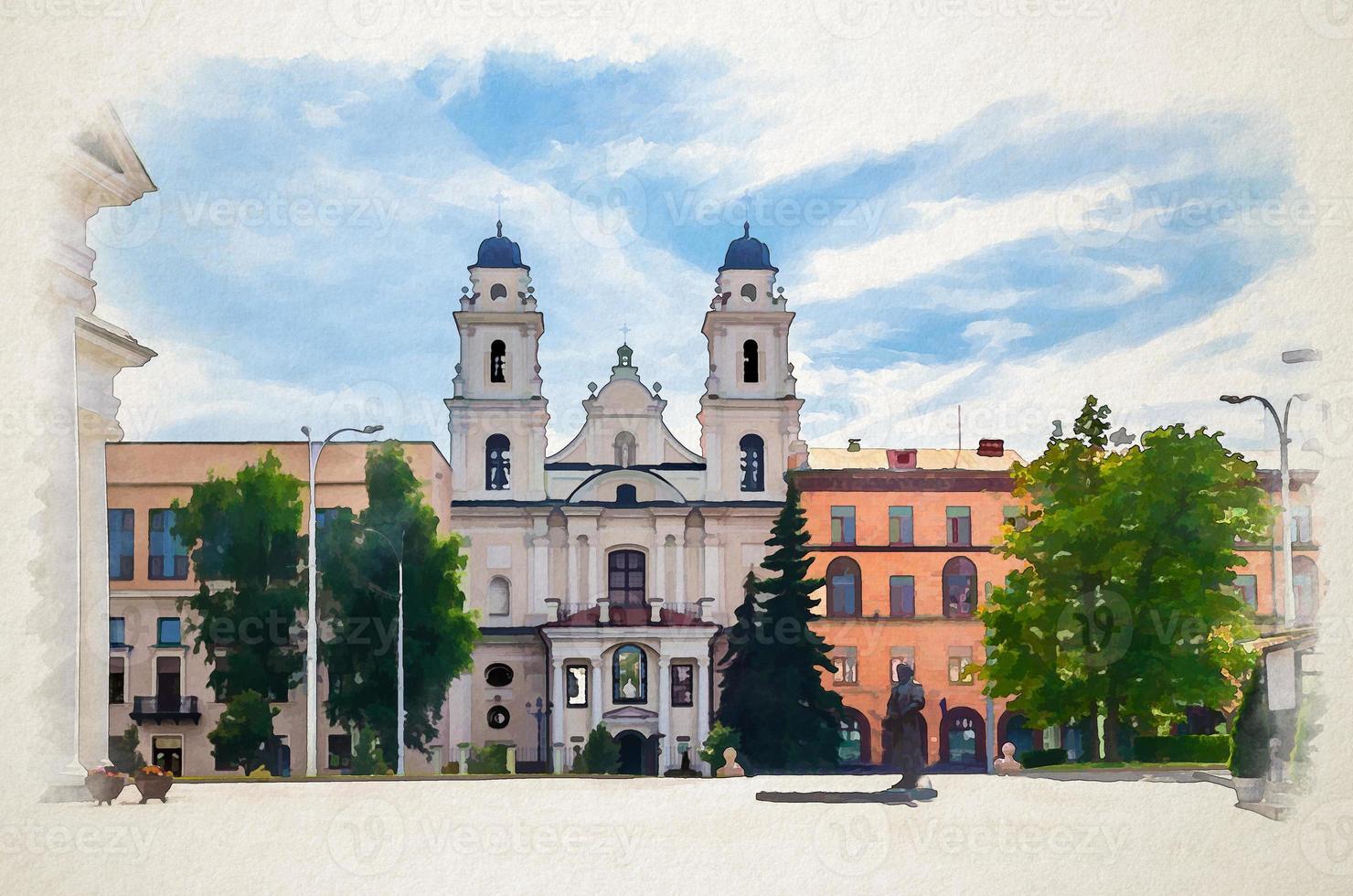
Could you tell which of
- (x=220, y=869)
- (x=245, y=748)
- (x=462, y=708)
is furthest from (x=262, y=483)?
(x=220, y=869)

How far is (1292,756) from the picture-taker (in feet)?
51.4

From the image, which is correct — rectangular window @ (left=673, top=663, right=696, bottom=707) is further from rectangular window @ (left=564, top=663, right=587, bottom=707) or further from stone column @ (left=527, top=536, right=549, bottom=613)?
stone column @ (left=527, top=536, right=549, bottom=613)

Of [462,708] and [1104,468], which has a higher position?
[1104,468]

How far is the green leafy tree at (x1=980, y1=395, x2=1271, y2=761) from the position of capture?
25766mm

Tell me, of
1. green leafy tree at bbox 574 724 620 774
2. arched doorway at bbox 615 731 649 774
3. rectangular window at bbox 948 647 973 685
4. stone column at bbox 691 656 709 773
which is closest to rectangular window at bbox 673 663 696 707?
stone column at bbox 691 656 709 773

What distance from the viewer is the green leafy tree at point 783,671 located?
34.4 m

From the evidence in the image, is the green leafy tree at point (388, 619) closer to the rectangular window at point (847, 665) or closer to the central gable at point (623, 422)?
the central gable at point (623, 422)

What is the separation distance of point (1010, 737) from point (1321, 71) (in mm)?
24118

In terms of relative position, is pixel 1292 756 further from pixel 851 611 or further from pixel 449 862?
pixel 851 611

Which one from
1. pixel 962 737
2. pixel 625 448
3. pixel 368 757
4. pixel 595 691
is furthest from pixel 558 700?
pixel 368 757

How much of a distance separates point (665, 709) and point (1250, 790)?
21839 mm

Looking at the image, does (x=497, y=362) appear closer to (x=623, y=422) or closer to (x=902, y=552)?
(x=623, y=422)

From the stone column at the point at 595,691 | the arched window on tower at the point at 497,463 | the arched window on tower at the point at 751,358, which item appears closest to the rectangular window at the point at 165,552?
the arched window on tower at the point at 497,463

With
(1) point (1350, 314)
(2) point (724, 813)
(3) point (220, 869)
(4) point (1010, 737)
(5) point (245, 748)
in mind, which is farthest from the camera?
(4) point (1010, 737)
